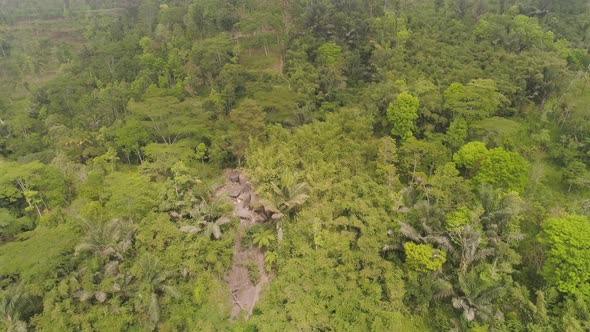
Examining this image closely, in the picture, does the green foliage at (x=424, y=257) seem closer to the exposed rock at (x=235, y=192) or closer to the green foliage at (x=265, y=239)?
the green foliage at (x=265, y=239)

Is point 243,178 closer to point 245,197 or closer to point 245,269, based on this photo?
point 245,197

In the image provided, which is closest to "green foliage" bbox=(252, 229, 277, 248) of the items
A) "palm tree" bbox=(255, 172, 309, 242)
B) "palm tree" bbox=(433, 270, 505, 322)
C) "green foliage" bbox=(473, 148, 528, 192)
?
"palm tree" bbox=(255, 172, 309, 242)

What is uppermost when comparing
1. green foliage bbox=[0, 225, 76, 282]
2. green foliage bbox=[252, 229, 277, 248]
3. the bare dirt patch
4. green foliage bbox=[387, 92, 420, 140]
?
green foliage bbox=[387, 92, 420, 140]

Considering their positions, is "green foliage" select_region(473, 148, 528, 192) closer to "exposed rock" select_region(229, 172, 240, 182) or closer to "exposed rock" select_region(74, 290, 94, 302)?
"exposed rock" select_region(229, 172, 240, 182)

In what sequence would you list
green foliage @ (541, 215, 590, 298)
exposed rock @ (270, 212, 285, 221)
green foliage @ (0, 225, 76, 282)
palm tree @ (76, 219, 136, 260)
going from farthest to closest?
exposed rock @ (270, 212, 285, 221)
palm tree @ (76, 219, 136, 260)
green foliage @ (0, 225, 76, 282)
green foliage @ (541, 215, 590, 298)

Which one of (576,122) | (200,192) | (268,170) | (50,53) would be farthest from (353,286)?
(50,53)

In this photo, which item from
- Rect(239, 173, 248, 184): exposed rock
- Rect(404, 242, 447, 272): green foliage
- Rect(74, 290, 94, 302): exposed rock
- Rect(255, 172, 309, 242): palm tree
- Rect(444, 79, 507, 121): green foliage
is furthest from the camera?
Rect(444, 79, 507, 121): green foliage

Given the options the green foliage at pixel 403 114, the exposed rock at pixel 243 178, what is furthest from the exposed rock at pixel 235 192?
the green foliage at pixel 403 114

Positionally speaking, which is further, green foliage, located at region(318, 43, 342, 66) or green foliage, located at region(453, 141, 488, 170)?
green foliage, located at region(318, 43, 342, 66)
